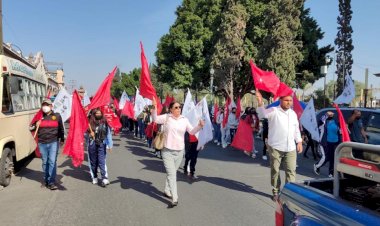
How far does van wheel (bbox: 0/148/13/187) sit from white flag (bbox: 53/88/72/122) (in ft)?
11.6

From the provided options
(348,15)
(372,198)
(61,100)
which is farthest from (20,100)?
(348,15)

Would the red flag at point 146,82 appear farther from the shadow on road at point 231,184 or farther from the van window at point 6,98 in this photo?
the van window at point 6,98

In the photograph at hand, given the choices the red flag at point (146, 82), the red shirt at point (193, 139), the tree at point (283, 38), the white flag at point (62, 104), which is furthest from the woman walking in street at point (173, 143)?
the tree at point (283, 38)

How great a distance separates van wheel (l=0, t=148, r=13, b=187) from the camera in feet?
27.0

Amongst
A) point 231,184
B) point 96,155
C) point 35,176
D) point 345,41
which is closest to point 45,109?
point 96,155

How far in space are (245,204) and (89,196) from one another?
9.27ft

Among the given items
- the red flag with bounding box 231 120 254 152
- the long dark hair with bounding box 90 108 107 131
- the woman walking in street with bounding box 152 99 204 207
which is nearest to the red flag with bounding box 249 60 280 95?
the woman walking in street with bounding box 152 99 204 207

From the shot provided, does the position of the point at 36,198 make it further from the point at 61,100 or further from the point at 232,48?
the point at 232,48

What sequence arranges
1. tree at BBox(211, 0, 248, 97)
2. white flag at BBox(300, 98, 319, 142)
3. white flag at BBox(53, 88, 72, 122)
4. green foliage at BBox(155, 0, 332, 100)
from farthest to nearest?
tree at BBox(211, 0, 248, 97) → green foliage at BBox(155, 0, 332, 100) → white flag at BBox(53, 88, 72, 122) → white flag at BBox(300, 98, 319, 142)

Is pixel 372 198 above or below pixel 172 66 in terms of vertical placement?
below

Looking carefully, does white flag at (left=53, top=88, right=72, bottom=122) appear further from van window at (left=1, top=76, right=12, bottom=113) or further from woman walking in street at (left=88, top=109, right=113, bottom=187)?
woman walking in street at (left=88, top=109, right=113, bottom=187)

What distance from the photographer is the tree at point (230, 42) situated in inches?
1409

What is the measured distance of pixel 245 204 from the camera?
6969mm

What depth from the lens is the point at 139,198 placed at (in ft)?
24.3
